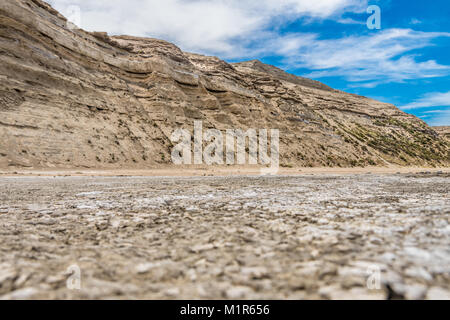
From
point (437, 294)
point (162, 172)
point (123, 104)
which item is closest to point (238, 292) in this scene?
point (437, 294)

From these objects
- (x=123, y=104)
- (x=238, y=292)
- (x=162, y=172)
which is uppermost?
(x=123, y=104)

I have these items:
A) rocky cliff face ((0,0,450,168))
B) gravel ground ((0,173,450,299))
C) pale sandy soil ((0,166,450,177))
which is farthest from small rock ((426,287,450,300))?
rocky cliff face ((0,0,450,168))

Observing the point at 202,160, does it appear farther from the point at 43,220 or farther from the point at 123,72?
the point at 43,220

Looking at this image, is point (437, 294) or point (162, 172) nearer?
point (437, 294)

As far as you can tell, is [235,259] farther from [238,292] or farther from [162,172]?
[162,172]

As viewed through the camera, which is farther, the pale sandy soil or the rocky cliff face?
the rocky cliff face

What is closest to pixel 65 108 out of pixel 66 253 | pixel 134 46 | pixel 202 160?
pixel 202 160

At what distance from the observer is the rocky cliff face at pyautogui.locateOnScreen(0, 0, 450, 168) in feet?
78.4

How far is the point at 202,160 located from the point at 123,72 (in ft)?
57.3

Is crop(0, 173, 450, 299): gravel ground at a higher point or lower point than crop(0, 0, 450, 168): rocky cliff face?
lower

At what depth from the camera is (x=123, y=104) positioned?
3353 cm

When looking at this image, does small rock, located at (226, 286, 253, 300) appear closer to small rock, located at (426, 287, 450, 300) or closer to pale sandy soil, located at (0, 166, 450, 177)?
small rock, located at (426, 287, 450, 300)

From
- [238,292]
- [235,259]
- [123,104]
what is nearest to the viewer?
[238,292]

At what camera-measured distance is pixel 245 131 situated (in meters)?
42.1
